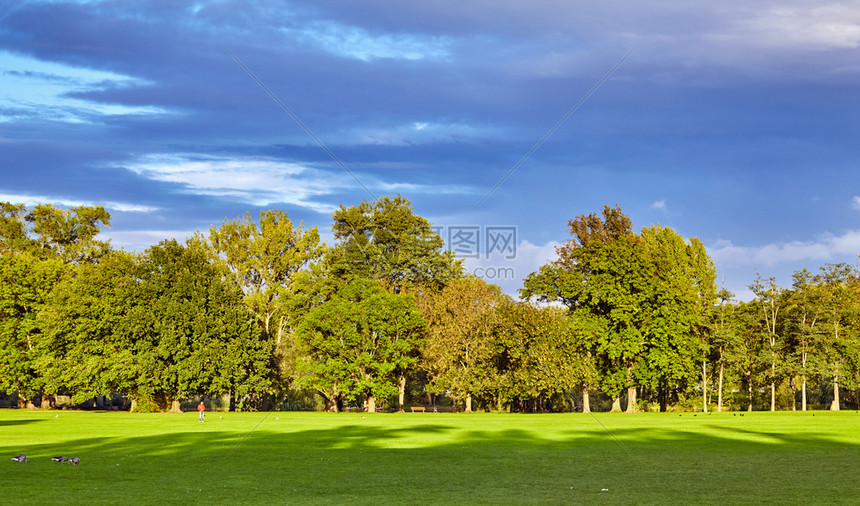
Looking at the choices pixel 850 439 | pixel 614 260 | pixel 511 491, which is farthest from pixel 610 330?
pixel 511 491

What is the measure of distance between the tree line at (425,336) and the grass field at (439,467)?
2958 cm

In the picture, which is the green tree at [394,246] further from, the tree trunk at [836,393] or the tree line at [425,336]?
the tree trunk at [836,393]

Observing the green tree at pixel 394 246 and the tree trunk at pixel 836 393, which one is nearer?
the tree trunk at pixel 836 393

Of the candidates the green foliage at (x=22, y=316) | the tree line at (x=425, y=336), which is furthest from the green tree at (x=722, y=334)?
the green foliage at (x=22, y=316)

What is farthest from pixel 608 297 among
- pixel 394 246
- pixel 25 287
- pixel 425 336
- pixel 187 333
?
pixel 25 287

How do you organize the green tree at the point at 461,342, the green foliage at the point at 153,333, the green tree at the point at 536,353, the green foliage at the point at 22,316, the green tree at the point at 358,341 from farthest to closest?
the green foliage at the point at 22,316 → the green tree at the point at 358,341 → the green tree at the point at 461,342 → the green tree at the point at 536,353 → the green foliage at the point at 153,333

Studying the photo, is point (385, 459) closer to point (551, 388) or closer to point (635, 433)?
point (635, 433)

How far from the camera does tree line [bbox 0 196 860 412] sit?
6519 centimetres

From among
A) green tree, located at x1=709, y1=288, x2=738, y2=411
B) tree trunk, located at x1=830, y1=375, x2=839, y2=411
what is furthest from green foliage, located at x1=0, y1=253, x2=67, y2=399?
tree trunk, located at x1=830, y1=375, x2=839, y2=411

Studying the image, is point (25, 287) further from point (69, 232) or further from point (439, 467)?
point (439, 467)

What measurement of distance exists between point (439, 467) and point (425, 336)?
53.9 metres

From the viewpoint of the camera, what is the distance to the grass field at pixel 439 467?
1587cm

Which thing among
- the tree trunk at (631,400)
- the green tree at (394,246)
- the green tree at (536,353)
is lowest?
the tree trunk at (631,400)

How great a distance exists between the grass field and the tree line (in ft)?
97.1
